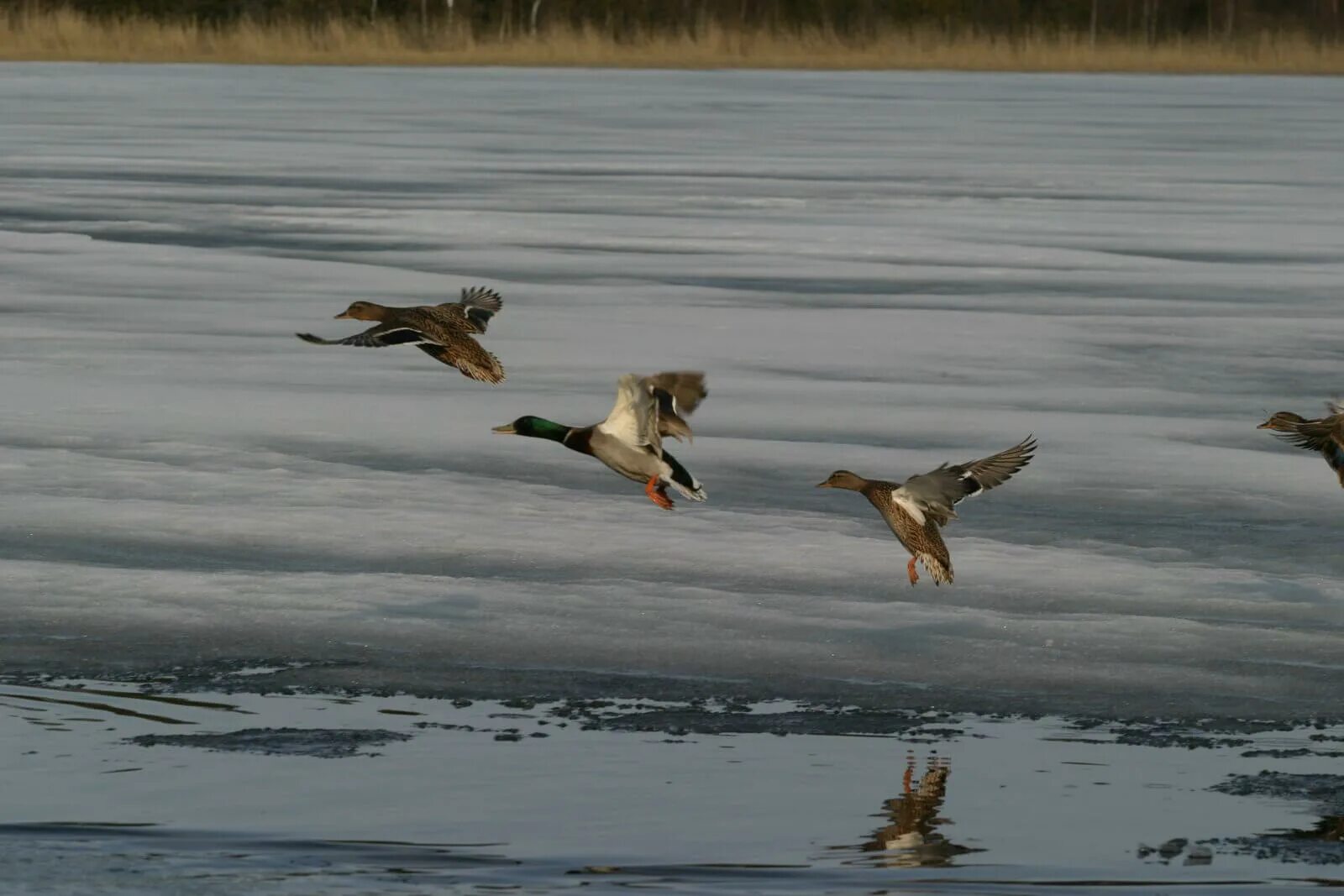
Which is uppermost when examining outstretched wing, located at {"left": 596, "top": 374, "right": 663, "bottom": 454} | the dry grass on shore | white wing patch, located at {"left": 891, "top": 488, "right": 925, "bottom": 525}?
the dry grass on shore

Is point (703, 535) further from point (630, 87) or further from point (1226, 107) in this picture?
point (630, 87)

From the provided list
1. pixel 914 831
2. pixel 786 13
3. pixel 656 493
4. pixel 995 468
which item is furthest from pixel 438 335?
pixel 786 13

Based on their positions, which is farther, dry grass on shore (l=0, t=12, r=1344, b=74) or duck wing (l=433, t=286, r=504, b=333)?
dry grass on shore (l=0, t=12, r=1344, b=74)

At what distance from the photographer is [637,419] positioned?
20.3 feet

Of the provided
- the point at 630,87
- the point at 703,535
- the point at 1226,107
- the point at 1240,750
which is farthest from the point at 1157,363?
the point at 630,87

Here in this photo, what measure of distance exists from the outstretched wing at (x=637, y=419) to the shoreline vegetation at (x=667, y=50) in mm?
32229

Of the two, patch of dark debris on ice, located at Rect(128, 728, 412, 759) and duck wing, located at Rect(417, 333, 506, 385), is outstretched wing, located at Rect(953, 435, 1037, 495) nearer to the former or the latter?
duck wing, located at Rect(417, 333, 506, 385)

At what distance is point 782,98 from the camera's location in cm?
3073

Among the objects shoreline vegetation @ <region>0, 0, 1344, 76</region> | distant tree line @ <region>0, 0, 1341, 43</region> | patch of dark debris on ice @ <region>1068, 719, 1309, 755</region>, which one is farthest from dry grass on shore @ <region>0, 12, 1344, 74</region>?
patch of dark debris on ice @ <region>1068, 719, 1309, 755</region>

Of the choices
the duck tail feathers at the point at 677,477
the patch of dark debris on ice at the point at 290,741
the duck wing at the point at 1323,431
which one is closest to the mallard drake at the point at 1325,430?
the duck wing at the point at 1323,431

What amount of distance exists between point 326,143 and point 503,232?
8.00 m

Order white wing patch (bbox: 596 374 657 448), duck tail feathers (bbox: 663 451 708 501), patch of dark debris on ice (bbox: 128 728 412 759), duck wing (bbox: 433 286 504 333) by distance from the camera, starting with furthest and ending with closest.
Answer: duck wing (bbox: 433 286 504 333) < duck tail feathers (bbox: 663 451 708 501) < white wing patch (bbox: 596 374 657 448) < patch of dark debris on ice (bbox: 128 728 412 759)

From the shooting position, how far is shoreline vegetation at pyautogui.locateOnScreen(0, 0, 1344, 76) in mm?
38188

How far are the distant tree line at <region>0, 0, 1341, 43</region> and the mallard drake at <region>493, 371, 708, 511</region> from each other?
37.1 m
